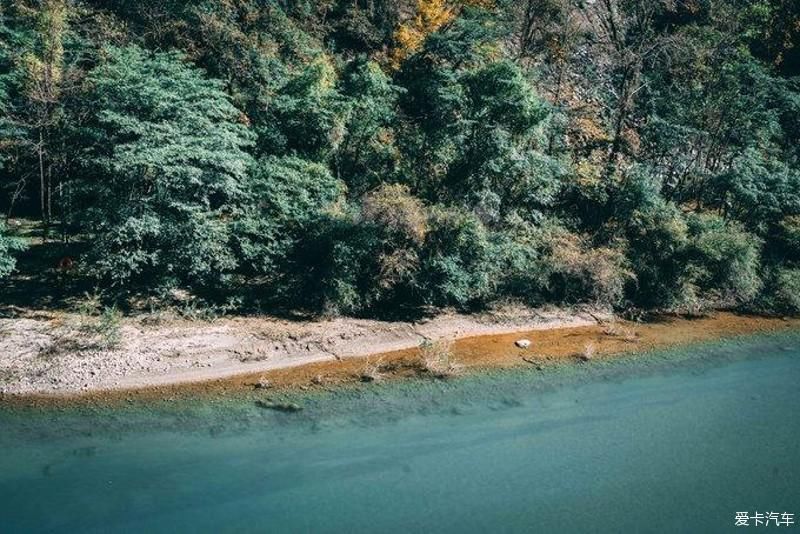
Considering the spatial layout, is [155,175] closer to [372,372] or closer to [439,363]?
[372,372]

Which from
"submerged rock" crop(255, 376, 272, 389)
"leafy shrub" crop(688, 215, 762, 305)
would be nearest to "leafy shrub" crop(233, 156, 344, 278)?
"submerged rock" crop(255, 376, 272, 389)

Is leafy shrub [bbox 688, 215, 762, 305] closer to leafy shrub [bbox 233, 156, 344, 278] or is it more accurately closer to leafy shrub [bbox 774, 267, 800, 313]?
leafy shrub [bbox 774, 267, 800, 313]

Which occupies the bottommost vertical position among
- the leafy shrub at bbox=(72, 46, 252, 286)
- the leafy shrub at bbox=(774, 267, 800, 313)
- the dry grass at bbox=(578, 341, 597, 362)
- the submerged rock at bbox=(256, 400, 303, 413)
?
the submerged rock at bbox=(256, 400, 303, 413)

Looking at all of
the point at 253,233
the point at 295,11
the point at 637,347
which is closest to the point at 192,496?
the point at 253,233

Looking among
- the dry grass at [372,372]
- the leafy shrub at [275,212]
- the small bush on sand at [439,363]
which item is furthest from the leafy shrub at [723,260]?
the leafy shrub at [275,212]

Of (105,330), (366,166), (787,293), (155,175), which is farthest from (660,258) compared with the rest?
(105,330)
